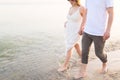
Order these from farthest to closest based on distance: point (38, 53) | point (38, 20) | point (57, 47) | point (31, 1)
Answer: point (31, 1) < point (38, 20) < point (57, 47) < point (38, 53)

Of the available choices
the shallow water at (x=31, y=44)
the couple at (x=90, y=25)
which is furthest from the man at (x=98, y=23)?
the shallow water at (x=31, y=44)

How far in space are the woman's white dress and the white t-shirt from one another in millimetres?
538

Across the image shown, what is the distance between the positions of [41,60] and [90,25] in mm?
2195

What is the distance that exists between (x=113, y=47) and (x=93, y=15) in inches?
113

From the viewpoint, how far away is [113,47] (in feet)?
26.9

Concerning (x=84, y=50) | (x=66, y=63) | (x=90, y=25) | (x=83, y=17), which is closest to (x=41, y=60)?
(x=66, y=63)

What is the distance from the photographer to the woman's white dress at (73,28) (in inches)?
241

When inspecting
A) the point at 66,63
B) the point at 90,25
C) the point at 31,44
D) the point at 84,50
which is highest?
the point at 90,25

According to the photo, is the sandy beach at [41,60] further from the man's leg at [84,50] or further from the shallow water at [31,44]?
the man's leg at [84,50]

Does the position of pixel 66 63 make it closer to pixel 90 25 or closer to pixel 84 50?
pixel 84 50

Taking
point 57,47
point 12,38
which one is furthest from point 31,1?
point 57,47

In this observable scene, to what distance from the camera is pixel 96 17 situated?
5.50 m

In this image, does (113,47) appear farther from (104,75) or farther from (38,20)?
(38,20)

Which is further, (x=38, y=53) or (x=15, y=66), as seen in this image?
(x=38, y=53)
